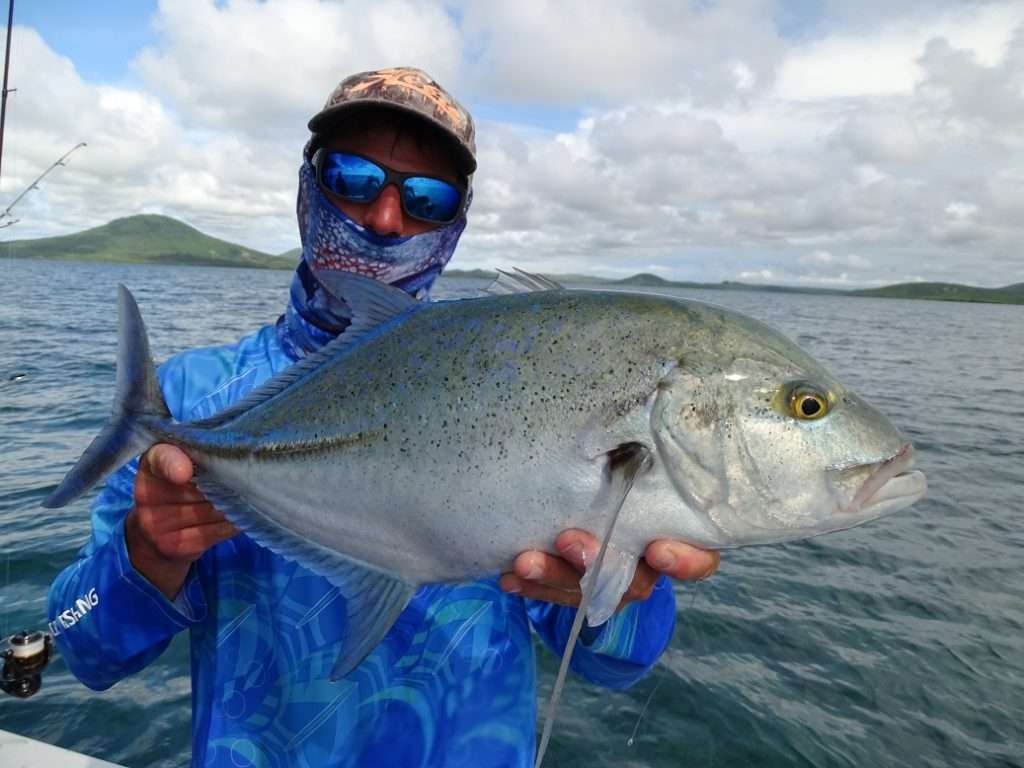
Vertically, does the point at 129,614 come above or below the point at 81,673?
above

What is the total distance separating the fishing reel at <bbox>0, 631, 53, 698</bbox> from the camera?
13.9 feet

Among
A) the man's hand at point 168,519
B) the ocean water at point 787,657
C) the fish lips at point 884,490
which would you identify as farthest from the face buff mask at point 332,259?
the ocean water at point 787,657

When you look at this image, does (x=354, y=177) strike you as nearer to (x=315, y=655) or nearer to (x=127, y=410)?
(x=127, y=410)

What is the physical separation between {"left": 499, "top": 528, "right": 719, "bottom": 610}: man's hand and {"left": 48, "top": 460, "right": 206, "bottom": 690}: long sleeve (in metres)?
1.28

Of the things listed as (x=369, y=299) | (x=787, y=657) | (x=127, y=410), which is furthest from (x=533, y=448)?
(x=787, y=657)

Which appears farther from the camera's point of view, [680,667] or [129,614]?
[680,667]

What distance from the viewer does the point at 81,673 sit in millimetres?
2746

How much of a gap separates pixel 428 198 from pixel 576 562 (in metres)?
1.81

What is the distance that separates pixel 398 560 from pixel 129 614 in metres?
1.10

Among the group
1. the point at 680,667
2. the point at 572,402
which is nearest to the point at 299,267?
the point at 572,402

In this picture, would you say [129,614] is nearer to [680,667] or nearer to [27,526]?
[680,667]

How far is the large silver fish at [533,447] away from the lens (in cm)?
193

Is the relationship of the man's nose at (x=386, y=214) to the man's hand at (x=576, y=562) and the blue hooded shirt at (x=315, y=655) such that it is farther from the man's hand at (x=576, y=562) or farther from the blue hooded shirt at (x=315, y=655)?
the man's hand at (x=576, y=562)

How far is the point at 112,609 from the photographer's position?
2477 mm
